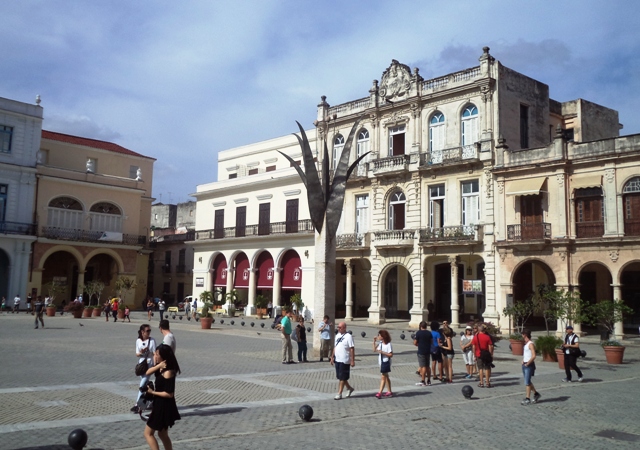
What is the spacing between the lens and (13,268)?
1655 inches

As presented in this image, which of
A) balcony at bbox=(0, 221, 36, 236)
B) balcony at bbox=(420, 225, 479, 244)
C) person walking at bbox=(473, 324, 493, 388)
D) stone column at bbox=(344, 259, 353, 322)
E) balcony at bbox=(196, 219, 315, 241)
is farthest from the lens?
balcony at bbox=(0, 221, 36, 236)

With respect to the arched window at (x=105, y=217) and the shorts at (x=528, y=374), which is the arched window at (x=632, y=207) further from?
the arched window at (x=105, y=217)

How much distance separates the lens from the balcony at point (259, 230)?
4089cm

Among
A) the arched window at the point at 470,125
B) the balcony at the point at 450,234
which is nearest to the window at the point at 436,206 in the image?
the balcony at the point at 450,234

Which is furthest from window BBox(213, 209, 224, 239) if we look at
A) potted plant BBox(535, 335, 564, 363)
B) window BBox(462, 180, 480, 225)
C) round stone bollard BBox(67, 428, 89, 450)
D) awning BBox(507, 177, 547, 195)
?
round stone bollard BBox(67, 428, 89, 450)

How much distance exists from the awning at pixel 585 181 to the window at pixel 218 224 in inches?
1087

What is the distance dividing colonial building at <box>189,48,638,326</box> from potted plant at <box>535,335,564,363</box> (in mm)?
9841

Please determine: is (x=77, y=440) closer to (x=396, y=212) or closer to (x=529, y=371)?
(x=529, y=371)

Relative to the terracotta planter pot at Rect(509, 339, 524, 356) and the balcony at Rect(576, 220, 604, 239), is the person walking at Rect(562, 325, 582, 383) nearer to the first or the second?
the terracotta planter pot at Rect(509, 339, 524, 356)

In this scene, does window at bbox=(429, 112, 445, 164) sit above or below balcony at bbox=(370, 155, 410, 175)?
above

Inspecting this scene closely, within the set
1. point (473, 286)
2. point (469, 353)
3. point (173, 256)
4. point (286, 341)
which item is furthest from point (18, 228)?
point (469, 353)

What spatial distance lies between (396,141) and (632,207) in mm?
14818

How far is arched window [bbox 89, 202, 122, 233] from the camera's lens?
4734 cm

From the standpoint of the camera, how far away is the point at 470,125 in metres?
33.3
